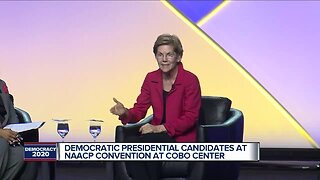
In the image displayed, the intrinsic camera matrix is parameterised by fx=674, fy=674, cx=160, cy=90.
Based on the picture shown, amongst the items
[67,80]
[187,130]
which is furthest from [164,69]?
[67,80]

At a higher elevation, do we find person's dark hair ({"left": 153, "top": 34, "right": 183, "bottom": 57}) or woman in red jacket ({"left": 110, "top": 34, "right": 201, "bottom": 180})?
person's dark hair ({"left": 153, "top": 34, "right": 183, "bottom": 57})

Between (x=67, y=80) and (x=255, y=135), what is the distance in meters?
1.30

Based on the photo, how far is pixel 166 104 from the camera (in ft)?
13.1

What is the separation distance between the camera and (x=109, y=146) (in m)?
3.88

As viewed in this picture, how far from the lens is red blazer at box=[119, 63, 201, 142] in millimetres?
3918

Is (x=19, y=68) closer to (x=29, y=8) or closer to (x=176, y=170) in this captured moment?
(x=29, y=8)

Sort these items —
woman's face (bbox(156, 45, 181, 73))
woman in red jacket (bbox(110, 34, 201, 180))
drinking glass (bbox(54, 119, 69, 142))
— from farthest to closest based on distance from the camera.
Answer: drinking glass (bbox(54, 119, 69, 142)), woman's face (bbox(156, 45, 181, 73)), woman in red jacket (bbox(110, 34, 201, 180))

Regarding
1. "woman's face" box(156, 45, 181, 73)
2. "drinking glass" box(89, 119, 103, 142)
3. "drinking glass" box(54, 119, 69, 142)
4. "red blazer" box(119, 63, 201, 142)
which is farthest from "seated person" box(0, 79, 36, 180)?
"woman's face" box(156, 45, 181, 73)

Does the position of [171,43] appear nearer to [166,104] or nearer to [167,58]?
[167,58]

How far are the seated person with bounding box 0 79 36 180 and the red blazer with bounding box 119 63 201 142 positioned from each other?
25.6 inches

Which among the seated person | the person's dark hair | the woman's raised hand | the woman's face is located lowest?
the seated person

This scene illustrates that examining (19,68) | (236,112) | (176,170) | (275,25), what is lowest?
(176,170)

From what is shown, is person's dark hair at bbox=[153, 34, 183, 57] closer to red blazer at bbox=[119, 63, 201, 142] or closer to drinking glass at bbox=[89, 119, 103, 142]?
red blazer at bbox=[119, 63, 201, 142]

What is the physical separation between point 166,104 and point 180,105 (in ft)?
0.29
